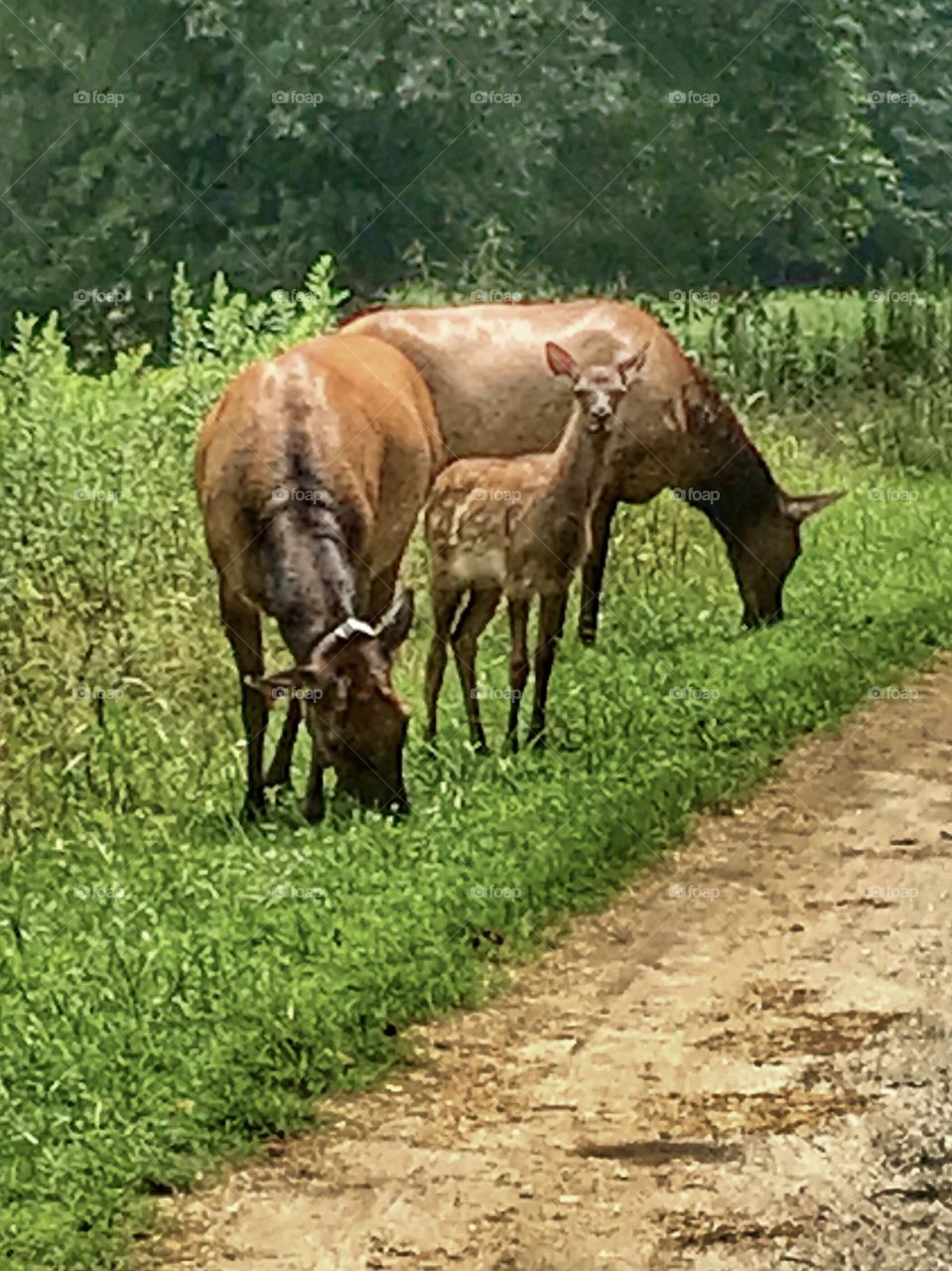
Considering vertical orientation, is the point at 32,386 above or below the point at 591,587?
above

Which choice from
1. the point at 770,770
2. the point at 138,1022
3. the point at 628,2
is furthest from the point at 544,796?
the point at 628,2

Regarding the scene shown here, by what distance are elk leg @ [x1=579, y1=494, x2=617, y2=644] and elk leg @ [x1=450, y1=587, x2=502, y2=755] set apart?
101 cm

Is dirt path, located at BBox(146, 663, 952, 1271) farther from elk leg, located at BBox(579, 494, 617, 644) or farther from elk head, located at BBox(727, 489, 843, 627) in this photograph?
elk head, located at BBox(727, 489, 843, 627)

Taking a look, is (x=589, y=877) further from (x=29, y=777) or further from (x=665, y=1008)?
(x=29, y=777)

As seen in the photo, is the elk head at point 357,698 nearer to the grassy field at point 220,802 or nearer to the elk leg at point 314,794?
the elk leg at point 314,794

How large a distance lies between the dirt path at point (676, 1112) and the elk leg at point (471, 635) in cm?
145

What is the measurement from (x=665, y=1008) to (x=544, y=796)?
1934mm

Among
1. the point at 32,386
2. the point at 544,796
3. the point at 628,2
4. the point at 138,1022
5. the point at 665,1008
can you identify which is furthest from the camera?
the point at 628,2

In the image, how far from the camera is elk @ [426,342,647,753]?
10133mm

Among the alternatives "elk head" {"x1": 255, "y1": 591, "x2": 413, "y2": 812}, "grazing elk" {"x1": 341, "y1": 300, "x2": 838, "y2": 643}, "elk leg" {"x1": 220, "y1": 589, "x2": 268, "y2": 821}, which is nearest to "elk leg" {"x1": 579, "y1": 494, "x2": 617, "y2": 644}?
"grazing elk" {"x1": 341, "y1": 300, "x2": 838, "y2": 643}

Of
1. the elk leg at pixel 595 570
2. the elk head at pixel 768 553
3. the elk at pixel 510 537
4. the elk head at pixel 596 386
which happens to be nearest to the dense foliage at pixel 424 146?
the elk head at pixel 768 553

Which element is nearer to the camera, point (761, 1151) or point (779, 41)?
point (761, 1151)

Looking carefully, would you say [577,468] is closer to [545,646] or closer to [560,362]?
[545,646]

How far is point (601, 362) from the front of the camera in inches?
500
